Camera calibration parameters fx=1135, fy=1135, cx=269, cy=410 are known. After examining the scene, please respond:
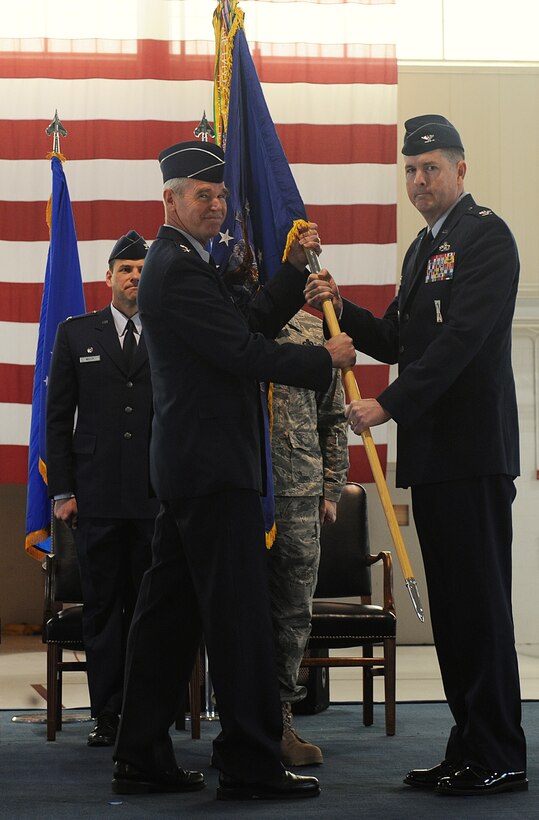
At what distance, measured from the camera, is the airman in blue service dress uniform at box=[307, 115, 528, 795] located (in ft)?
9.32

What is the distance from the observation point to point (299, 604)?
11.5ft

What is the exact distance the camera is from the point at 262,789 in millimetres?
2768

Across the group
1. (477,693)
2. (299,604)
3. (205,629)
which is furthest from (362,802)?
(299,604)

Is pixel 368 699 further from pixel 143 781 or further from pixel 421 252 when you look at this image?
pixel 421 252

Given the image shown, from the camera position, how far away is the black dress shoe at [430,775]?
114 inches

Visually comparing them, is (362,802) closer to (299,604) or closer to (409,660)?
(299,604)

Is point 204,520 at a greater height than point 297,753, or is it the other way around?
point 204,520

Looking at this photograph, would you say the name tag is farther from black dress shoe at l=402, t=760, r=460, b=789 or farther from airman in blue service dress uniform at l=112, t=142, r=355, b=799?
black dress shoe at l=402, t=760, r=460, b=789

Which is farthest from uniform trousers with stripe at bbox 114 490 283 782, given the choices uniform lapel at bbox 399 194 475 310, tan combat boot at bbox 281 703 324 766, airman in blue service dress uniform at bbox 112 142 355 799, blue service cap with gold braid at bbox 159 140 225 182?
blue service cap with gold braid at bbox 159 140 225 182

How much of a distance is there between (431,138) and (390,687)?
6.62ft

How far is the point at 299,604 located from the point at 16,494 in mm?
5224

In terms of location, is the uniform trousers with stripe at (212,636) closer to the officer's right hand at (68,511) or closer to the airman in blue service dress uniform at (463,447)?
the airman in blue service dress uniform at (463,447)

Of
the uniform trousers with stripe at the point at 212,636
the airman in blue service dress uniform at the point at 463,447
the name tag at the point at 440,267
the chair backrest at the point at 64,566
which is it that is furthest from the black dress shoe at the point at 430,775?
the chair backrest at the point at 64,566

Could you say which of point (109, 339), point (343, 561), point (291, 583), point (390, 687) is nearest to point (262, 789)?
point (291, 583)
